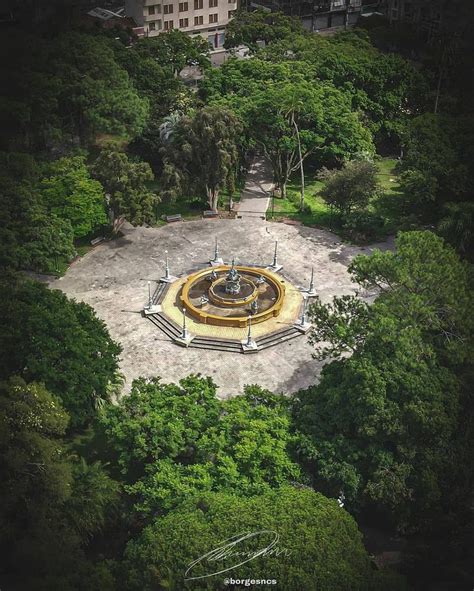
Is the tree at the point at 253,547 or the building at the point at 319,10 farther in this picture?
the building at the point at 319,10

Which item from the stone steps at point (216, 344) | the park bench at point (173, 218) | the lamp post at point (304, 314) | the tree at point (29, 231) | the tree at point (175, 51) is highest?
the tree at point (175, 51)

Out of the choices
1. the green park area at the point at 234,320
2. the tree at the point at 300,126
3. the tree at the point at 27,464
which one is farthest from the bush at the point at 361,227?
the tree at the point at 27,464

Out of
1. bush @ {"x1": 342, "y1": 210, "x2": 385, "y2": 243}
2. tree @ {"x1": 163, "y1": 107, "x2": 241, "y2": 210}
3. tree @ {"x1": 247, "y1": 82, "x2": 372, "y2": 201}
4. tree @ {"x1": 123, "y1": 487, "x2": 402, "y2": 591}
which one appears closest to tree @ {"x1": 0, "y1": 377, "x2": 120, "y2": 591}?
tree @ {"x1": 123, "y1": 487, "x2": 402, "y2": 591}

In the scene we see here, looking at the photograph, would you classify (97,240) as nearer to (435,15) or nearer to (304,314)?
(304,314)

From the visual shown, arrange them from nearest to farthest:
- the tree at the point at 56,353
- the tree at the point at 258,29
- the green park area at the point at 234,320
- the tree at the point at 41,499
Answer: the tree at the point at 41,499 < the green park area at the point at 234,320 < the tree at the point at 56,353 < the tree at the point at 258,29

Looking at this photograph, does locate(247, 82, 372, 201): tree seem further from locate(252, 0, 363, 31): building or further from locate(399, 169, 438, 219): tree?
locate(252, 0, 363, 31): building

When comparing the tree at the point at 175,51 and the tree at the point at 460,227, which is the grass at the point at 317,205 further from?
the tree at the point at 175,51
